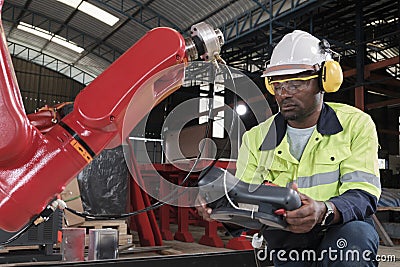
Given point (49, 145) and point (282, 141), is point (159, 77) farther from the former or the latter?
point (282, 141)

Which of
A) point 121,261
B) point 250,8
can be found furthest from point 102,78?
point 250,8

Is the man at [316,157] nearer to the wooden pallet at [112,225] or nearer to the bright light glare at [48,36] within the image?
the wooden pallet at [112,225]

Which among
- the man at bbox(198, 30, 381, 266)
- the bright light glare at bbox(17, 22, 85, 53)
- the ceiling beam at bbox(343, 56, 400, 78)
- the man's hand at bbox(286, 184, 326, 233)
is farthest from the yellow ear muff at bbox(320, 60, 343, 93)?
the bright light glare at bbox(17, 22, 85, 53)

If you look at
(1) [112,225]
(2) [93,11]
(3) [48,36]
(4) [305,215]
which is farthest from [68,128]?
(3) [48,36]

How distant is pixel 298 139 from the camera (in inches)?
72.9

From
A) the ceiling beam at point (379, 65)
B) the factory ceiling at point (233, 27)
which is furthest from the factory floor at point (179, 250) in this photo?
the factory ceiling at point (233, 27)

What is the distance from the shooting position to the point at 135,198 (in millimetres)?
5910

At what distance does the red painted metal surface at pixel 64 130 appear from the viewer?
3.62 ft

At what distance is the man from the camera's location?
152 centimetres

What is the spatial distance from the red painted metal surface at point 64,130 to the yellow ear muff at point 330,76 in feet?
2.33

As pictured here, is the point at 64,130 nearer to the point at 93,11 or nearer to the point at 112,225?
the point at 112,225

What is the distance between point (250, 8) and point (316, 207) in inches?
403

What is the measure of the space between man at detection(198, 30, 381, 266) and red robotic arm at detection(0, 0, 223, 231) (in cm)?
54

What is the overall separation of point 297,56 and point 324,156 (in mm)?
432
